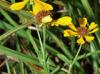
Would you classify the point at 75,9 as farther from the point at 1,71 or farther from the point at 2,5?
the point at 1,71

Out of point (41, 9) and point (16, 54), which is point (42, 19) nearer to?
point (41, 9)

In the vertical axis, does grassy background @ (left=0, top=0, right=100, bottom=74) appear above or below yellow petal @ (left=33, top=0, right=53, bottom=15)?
below

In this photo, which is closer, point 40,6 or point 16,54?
point 40,6

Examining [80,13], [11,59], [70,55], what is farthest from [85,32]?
[11,59]

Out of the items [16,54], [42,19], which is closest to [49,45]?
[16,54]

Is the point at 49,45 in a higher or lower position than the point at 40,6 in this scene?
lower

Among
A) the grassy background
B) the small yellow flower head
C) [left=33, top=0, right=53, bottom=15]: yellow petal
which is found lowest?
the grassy background

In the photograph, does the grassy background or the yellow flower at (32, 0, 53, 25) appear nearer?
the yellow flower at (32, 0, 53, 25)

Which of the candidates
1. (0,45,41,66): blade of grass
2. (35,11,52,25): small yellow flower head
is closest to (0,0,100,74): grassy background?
(0,45,41,66): blade of grass

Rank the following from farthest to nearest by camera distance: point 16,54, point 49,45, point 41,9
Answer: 1. point 49,45
2. point 16,54
3. point 41,9

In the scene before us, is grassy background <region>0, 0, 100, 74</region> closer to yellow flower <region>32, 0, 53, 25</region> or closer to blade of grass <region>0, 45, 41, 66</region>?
blade of grass <region>0, 45, 41, 66</region>

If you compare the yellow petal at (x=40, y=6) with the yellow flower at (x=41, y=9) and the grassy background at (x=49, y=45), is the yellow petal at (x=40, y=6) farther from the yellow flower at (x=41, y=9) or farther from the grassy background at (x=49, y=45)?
the grassy background at (x=49, y=45)
